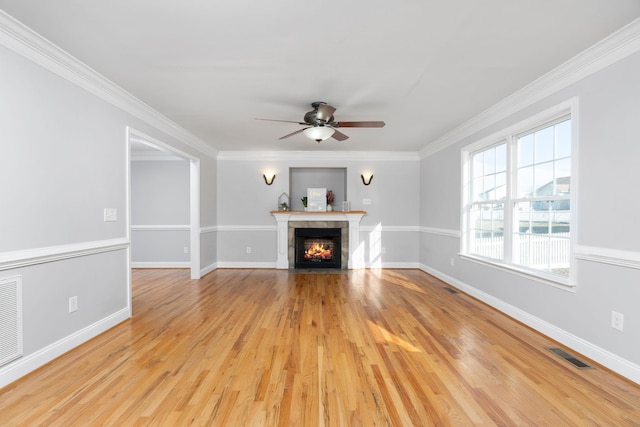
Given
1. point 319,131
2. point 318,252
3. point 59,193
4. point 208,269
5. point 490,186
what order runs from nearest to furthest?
1. point 59,193
2. point 319,131
3. point 490,186
4. point 208,269
5. point 318,252

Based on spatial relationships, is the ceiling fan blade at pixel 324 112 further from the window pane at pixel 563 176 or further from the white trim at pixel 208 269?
the white trim at pixel 208 269

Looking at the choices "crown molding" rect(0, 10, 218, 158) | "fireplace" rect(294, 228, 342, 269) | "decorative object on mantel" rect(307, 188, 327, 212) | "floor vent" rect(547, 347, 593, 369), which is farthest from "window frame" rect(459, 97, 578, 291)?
"crown molding" rect(0, 10, 218, 158)

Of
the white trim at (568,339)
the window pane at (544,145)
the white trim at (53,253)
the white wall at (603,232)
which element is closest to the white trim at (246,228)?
the white trim at (53,253)

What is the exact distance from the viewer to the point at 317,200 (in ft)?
20.3

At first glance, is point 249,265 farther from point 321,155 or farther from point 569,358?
point 569,358

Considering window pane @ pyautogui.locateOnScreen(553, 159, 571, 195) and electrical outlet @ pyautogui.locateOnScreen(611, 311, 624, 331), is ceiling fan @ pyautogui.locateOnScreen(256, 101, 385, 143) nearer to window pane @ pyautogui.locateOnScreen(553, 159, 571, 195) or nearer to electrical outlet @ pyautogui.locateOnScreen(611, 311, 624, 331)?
window pane @ pyautogui.locateOnScreen(553, 159, 571, 195)

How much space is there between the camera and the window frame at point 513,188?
2582 millimetres

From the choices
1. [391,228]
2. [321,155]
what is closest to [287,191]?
[321,155]

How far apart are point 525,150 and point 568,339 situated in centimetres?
195

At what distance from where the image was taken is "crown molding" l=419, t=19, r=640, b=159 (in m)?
2.10

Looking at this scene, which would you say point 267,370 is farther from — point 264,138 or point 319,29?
point 264,138

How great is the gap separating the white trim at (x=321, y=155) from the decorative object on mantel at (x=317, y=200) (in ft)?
1.96

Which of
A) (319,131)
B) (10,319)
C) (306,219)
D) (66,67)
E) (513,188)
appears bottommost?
(10,319)

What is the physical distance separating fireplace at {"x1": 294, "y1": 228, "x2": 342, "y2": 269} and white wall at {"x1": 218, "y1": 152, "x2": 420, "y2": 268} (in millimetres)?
503
